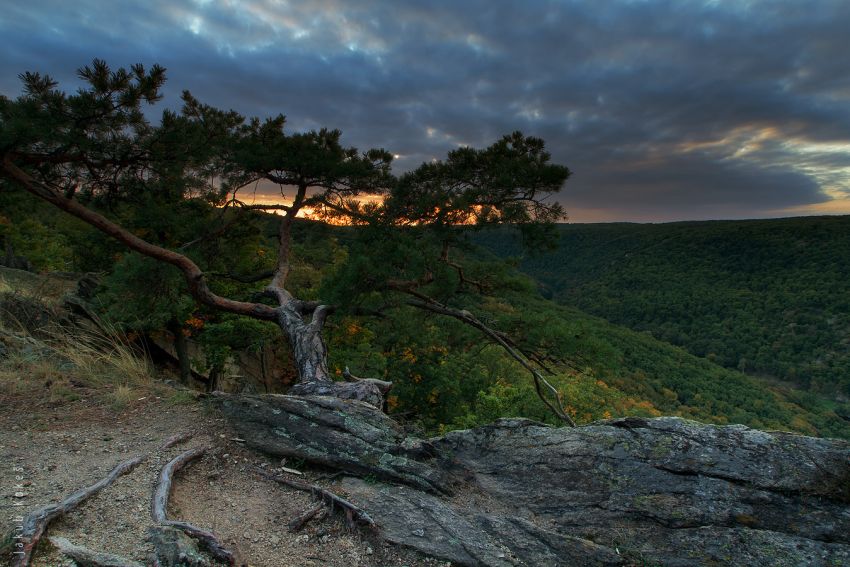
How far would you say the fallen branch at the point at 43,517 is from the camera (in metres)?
2.25

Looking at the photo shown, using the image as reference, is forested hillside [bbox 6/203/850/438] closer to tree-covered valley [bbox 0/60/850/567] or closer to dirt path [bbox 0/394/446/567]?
tree-covered valley [bbox 0/60/850/567]

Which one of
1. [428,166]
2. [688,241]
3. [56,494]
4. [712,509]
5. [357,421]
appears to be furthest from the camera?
[688,241]

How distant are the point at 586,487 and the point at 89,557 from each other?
11.6ft

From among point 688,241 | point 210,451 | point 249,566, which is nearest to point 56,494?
point 210,451

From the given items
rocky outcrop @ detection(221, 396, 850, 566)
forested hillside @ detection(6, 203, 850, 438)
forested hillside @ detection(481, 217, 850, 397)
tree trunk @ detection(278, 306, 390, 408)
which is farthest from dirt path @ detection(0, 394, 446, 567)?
forested hillside @ detection(481, 217, 850, 397)

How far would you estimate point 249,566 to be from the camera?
2688mm

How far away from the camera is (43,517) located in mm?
2568

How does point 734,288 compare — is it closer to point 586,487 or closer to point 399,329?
point 399,329

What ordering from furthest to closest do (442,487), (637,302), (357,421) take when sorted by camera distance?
(637,302), (357,421), (442,487)

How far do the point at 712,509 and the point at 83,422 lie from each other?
5.86 m

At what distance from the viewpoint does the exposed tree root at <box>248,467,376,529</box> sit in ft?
10.6

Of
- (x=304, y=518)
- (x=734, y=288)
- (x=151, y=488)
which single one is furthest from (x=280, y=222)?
(x=734, y=288)

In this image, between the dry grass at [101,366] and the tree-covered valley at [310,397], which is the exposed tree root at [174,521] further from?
the dry grass at [101,366]

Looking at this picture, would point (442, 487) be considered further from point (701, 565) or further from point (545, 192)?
point (545, 192)
